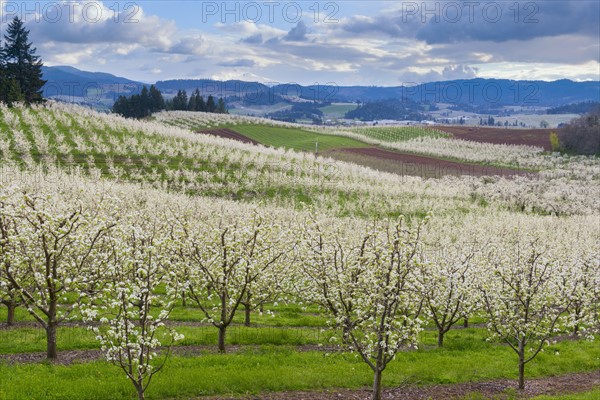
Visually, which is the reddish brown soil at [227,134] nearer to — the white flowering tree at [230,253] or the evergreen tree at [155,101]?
the evergreen tree at [155,101]

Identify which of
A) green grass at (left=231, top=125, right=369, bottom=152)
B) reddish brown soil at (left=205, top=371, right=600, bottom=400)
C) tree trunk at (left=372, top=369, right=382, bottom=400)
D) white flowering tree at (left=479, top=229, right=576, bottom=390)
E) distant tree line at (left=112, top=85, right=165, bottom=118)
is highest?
distant tree line at (left=112, top=85, right=165, bottom=118)

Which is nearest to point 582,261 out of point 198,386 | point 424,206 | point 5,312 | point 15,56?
point 198,386

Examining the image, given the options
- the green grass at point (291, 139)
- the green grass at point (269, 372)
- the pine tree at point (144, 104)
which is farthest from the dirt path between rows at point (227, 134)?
the green grass at point (269, 372)

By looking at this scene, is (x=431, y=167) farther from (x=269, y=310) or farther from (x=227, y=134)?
(x=269, y=310)

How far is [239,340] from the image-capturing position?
87.9 feet

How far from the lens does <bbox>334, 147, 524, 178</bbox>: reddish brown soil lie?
127m

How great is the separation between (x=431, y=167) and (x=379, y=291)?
12181cm

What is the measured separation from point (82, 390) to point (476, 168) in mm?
134726

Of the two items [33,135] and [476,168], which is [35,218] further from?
[476,168]

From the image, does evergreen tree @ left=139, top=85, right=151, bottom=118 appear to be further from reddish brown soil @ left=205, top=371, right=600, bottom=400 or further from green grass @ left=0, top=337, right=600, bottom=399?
reddish brown soil @ left=205, top=371, right=600, bottom=400

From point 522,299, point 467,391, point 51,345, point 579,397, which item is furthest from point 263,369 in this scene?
point 579,397

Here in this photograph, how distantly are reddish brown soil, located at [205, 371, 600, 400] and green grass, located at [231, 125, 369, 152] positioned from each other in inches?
4984

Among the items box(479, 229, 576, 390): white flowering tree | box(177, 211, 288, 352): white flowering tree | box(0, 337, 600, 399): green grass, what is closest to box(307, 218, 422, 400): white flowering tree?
box(0, 337, 600, 399): green grass

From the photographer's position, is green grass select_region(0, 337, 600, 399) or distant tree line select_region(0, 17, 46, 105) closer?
green grass select_region(0, 337, 600, 399)
